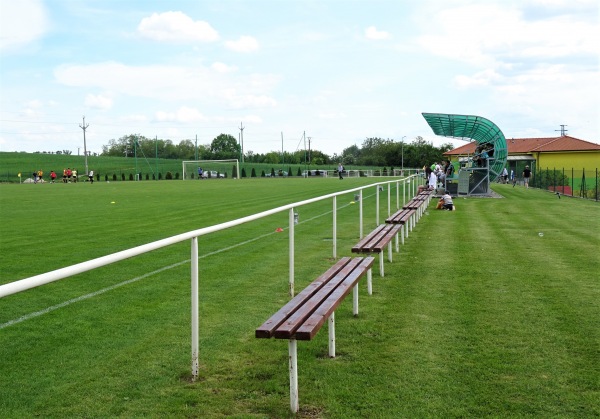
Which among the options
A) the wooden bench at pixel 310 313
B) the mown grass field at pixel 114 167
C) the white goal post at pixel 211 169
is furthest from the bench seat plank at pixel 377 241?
the white goal post at pixel 211 169

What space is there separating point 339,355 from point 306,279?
10.4ft

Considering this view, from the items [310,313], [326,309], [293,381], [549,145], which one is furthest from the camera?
[549,145]

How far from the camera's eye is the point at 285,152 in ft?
402

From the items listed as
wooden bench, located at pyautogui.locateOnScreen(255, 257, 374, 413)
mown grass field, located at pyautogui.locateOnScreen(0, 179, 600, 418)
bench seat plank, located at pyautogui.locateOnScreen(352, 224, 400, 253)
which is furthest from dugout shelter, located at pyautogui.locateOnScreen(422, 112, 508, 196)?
wooden bench, located at pyautogui.locateOnScreen(255, 257, 374, 413)

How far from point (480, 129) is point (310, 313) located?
1109 inches

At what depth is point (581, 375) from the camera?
4676 millimetres

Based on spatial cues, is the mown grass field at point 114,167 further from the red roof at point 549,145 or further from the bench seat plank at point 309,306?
the bench seat plank at point 309,306

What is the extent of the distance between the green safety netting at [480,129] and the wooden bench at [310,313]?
23.7m

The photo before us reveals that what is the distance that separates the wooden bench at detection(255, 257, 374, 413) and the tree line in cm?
9004

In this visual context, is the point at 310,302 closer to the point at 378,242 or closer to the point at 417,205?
the point at 378,242

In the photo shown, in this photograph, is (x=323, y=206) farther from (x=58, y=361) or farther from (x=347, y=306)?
(x=58, y=361)

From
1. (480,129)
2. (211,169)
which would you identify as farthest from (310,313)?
(211,169)

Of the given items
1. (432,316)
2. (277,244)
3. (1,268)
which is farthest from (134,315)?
(277,244)

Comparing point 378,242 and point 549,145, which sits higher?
point 549,145
